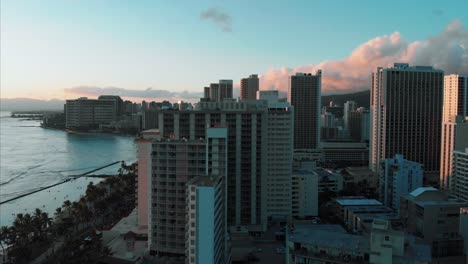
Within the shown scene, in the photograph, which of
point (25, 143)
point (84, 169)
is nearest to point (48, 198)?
point (84, 169)

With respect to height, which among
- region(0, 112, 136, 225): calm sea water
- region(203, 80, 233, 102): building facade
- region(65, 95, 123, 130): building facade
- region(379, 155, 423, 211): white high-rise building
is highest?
region(203, 80, 233, 102): building facade

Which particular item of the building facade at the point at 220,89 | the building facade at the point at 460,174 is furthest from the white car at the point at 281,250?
the building facade at the point at 220,89

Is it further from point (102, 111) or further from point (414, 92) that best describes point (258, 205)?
point (102, 111)

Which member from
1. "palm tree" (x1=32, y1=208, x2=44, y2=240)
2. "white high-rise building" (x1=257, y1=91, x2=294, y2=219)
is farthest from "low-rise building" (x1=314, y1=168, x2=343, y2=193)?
"palm tree" (x1=32, y1=208, x2=44, y2=240)

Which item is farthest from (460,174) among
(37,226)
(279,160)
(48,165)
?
(48,165)

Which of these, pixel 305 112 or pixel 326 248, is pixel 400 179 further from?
pixel 305 112

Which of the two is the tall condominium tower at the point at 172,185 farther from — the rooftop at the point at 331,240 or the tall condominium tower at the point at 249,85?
the tall condominium tower at the point at 249,85

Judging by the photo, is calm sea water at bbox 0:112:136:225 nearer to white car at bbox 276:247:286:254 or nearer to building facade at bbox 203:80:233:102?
building facade at bbox 203:80:233:102
